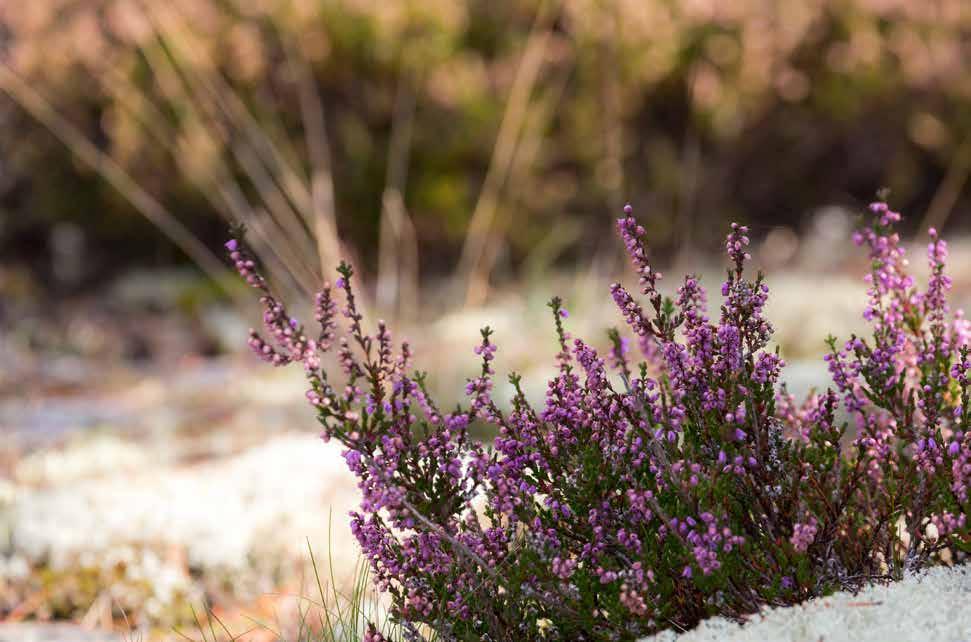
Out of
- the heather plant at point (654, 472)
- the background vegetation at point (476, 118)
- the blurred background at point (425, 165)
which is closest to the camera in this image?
the heather plant at point (654, 472)

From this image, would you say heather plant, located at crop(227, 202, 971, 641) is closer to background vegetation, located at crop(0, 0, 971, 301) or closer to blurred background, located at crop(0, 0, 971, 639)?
blurred background, located at crop(0, 0, 971, 639)

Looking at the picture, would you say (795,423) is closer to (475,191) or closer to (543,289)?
(543,289)

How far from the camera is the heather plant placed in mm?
2057

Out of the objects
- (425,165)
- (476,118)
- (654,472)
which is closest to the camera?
(654,472)

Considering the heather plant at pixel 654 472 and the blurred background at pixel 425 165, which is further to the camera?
the blurred background at pixel 425 165

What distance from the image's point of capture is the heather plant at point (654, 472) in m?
2.06

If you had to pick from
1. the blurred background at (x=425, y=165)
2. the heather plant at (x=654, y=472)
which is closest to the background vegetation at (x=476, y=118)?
the blurred background at (x=425, y=165)

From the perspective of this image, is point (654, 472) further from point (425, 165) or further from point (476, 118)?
point (425, 165)

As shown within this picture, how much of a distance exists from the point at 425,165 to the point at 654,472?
7.81 m

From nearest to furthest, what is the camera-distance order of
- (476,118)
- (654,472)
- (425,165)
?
(654,472) → (476,118) → (425,165)

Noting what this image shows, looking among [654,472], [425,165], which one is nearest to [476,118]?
[425,165]

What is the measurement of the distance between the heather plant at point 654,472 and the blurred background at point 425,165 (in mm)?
4057

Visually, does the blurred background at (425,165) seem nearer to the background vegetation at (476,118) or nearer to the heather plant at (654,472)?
the background vegetation at (476,118)

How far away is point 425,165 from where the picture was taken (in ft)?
32.1
